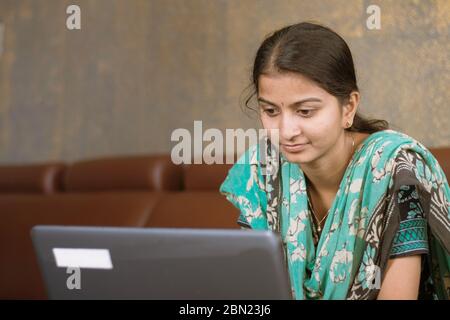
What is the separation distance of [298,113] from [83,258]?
55 centimetres

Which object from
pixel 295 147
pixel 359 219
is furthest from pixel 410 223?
pixel 295 147

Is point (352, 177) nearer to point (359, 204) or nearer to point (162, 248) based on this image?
point (359, 204)

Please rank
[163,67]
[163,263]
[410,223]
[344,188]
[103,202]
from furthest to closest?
[163,67] → [103,202] → [344,188] → [410,223] → [163,263]

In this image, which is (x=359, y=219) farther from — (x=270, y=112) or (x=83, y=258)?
(x=83, y=258)

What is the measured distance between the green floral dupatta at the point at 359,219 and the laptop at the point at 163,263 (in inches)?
20.2

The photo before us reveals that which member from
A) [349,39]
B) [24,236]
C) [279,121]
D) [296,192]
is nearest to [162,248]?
[279,121]

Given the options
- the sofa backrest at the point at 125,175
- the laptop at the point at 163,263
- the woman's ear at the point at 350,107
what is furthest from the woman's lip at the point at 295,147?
the sofa backrest at the point at 125,175

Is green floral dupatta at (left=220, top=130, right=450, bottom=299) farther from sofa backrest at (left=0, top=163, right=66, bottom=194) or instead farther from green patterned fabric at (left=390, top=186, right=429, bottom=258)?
sofa backrest at (left=0, top=163, right=66, bottom=194)

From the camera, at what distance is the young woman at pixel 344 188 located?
115cm

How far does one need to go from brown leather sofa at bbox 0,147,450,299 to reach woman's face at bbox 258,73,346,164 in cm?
→ 68

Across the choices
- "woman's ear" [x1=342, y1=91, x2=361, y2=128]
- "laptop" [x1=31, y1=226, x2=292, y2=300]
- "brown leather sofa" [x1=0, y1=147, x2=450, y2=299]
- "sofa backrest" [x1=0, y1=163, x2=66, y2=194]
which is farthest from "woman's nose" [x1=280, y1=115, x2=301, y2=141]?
"sofa backrest" [x1=0, y1=163, x2=66, y2=194]

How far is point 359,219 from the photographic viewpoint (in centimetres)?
124

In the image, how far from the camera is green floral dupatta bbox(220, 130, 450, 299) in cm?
116

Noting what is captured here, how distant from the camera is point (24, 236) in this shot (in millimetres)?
2215
